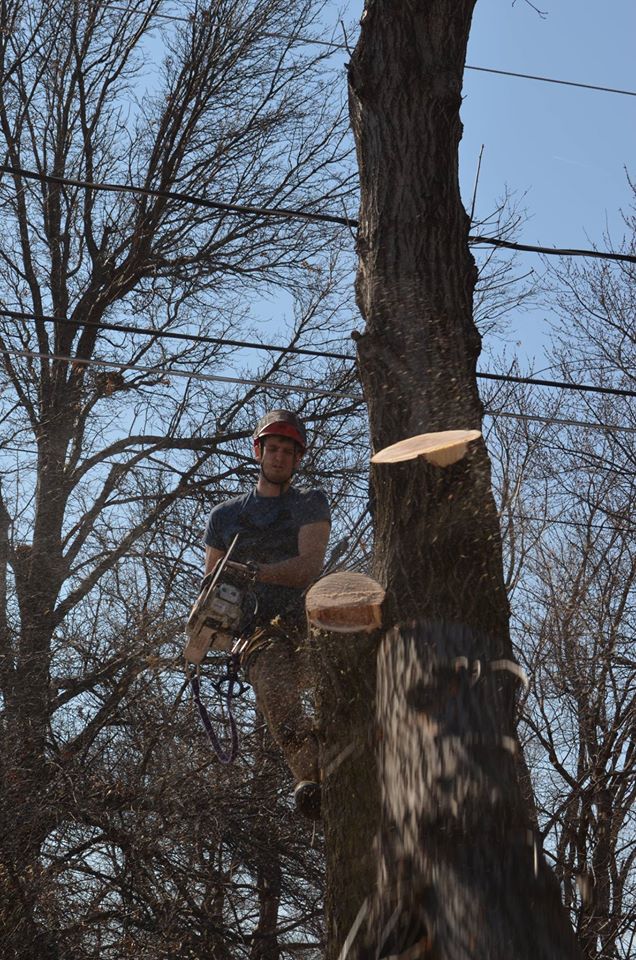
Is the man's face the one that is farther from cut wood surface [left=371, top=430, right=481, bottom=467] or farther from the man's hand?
cut wood surface [left=371, top=430, right=481, bottom=467]

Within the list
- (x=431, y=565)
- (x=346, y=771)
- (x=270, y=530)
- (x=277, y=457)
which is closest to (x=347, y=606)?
(x=431, y=565)

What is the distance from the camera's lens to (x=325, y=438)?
12.0m

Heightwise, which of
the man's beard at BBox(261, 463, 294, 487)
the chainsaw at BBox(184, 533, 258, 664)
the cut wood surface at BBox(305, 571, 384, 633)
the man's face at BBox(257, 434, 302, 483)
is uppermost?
the man's face at BBox(257, 434, 302, 483)

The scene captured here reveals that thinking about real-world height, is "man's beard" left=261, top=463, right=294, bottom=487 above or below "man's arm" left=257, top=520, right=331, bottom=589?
above

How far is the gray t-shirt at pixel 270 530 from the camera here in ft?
17.2

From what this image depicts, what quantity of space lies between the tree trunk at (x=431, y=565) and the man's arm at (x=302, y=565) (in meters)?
0.75

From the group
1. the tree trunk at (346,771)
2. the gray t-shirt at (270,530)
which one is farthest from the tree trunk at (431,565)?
the gray t-shirt at (270,530)

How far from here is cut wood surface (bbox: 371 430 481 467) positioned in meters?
4.14

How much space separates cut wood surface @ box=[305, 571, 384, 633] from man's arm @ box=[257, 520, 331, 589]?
78 cm

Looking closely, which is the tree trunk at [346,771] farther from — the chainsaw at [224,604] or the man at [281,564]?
the chainsaw at [224,604]

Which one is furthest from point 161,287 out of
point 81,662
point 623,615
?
point 623,615

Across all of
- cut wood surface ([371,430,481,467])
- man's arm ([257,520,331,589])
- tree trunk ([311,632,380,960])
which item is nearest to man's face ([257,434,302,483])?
man's arm ([257,520,331,589])

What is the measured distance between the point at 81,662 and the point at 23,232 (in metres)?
5.60

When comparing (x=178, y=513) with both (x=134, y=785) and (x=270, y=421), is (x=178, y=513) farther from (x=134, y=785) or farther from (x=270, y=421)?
(x=270, y=421)
